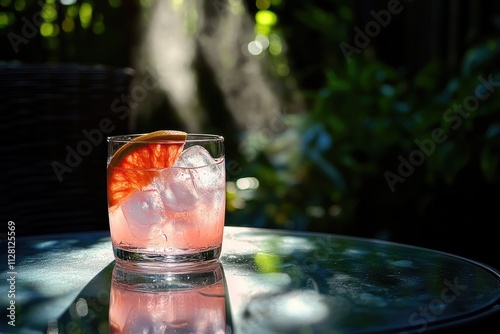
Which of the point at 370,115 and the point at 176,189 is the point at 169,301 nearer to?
the point at 176,189

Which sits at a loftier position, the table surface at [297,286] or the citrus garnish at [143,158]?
the citrus garnish at [143,158]

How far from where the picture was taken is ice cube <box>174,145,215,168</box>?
3.11ft

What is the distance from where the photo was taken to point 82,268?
1.01m

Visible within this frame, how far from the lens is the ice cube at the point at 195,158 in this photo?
3.11 feet

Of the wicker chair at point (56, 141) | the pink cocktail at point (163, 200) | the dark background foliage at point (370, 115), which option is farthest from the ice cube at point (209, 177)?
the dark background foliage at point (370, 115)

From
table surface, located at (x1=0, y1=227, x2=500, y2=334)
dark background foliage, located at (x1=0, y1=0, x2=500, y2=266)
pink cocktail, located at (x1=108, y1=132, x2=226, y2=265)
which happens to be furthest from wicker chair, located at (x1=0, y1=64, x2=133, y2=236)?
dark background foliage, located at (x1=0, y1=0, x2=500, y2=266)

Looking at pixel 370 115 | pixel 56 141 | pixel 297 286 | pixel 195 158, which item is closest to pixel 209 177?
pixel 195 158

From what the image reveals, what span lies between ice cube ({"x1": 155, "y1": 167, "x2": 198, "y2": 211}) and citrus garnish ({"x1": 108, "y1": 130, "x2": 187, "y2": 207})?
11 mm

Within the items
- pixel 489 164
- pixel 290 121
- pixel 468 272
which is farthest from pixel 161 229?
pixel 290 121

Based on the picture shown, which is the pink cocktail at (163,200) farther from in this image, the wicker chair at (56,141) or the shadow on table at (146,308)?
the wicker chair at (56,141)

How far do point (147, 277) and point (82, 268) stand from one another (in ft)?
0.39

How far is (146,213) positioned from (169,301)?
136mm

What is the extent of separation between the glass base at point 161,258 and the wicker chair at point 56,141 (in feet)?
2.45

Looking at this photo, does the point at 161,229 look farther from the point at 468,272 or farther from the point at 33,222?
the point at 33,222
